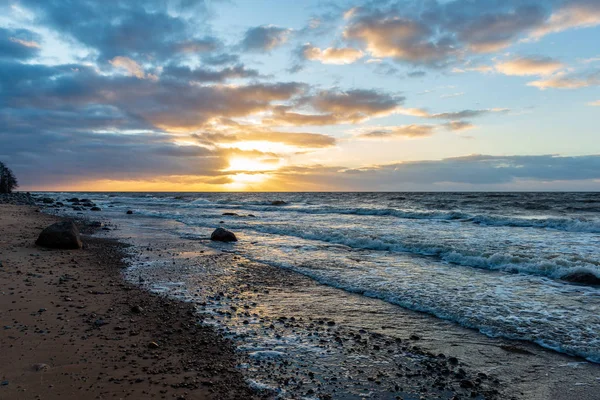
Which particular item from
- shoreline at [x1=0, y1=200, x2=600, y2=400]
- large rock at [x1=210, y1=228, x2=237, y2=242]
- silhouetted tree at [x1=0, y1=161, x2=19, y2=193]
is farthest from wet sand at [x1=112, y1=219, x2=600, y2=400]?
silhouetted tree at [x1=0, y1=161, x2=19, y2=193]

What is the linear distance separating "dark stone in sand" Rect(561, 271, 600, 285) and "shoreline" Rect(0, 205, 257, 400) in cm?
1101

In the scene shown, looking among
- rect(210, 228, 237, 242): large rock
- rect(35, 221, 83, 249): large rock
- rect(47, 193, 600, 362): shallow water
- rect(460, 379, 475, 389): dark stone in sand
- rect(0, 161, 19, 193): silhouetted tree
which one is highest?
rect(0, 161, 19, 193): silhouetted tree

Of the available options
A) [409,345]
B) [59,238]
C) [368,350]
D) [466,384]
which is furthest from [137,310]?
[59,238]

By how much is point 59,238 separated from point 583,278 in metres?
19.5

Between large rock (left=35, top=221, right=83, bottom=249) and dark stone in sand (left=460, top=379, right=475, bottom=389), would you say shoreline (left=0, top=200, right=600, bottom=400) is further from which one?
large rock (left=35, top=221, right=83, bottom=249)

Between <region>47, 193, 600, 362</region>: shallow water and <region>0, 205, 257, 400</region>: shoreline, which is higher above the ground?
<region>0, 205, 257, 400</region>: shoreline

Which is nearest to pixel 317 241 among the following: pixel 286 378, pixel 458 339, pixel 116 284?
pixel 116 284

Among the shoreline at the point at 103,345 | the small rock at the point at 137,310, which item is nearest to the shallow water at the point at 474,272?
the shoreline at the point at 103,345

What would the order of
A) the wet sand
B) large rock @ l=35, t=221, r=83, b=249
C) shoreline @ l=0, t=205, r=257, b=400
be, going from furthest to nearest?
1. large rock @ l=35, t=221, r=83, b=249
2. the wet sand
3. shoreline @ l=0, t=205, r=257, b=400

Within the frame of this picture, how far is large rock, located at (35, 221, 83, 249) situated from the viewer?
589 inches

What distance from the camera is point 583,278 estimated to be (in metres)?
11.1

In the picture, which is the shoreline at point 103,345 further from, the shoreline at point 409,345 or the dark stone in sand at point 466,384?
the dark stone in sand at point 466,384

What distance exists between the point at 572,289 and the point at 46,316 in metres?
13.4

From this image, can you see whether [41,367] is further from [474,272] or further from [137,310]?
[474,272]
